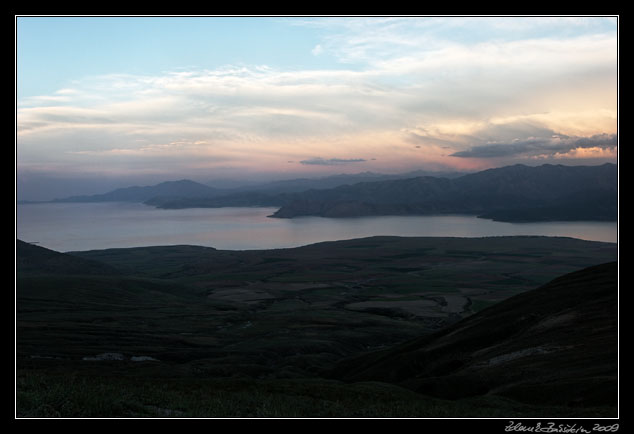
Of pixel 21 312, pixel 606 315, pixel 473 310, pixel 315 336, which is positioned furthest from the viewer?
pixel 473 310

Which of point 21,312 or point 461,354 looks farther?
point 21,312

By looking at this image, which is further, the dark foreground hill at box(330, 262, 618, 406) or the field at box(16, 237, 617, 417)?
the dark foreground hill at box(330, 262, 618, 406)

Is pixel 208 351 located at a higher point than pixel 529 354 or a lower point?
lower

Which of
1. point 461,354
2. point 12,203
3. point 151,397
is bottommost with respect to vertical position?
point 461,354

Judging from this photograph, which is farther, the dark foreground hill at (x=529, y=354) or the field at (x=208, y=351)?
the dark foreground hill at (x=529, y=354)

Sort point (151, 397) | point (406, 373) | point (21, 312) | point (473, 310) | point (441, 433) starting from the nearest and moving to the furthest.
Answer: point (441, 433) < point (151, 397) < point (406, 373) < point (21, 312) < point (473, 310)

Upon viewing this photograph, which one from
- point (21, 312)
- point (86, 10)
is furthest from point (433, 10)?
point (21, 312)

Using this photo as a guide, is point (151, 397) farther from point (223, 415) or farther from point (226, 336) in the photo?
point (226, 336)

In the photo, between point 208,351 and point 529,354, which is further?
point 208,351
